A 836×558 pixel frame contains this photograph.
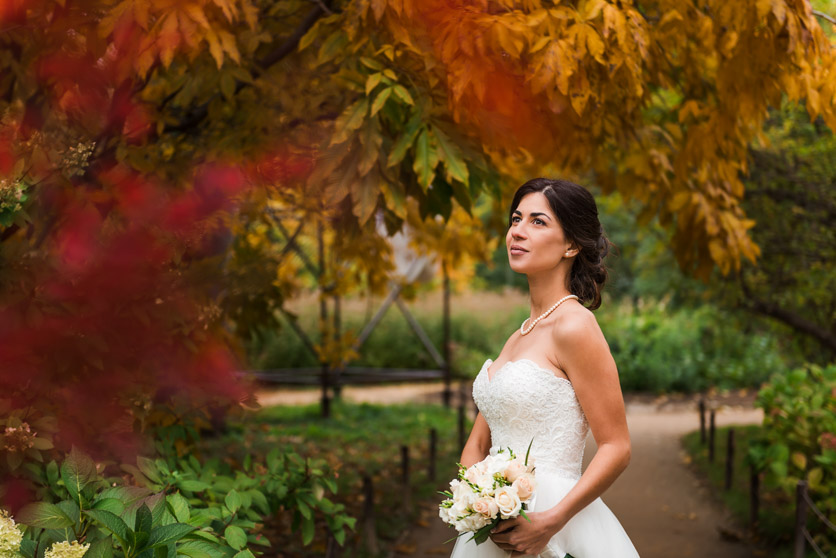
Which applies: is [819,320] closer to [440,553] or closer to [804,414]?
[804,414]

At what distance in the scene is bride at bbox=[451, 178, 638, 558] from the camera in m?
2.31

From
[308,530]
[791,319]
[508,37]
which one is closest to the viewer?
[508,37]

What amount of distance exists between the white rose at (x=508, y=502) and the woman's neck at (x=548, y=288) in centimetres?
64

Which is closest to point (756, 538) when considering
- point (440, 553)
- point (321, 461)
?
point (440, 553)

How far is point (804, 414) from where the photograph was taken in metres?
5.45

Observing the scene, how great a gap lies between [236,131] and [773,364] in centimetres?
1161

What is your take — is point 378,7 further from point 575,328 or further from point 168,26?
point 575,328

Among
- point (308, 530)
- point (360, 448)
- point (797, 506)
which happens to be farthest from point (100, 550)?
point (360, 448)

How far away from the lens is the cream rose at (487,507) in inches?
83.4

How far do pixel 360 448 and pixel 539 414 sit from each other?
7.05m

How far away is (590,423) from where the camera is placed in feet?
7.73

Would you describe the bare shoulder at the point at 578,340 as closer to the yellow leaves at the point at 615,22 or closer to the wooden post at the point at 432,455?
the yellow leaves at the point at 615,22

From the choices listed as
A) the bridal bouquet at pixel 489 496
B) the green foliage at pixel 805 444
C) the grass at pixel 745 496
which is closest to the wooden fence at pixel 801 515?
the green foliage at pixel 805 444

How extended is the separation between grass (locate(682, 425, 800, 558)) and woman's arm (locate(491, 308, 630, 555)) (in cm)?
381
